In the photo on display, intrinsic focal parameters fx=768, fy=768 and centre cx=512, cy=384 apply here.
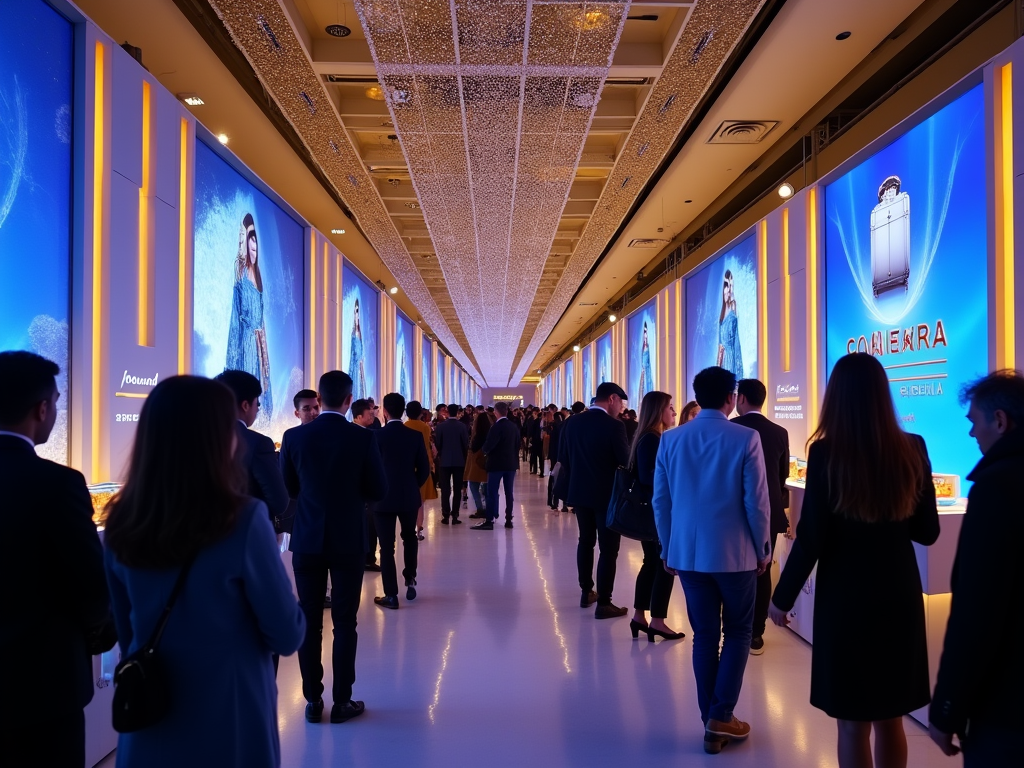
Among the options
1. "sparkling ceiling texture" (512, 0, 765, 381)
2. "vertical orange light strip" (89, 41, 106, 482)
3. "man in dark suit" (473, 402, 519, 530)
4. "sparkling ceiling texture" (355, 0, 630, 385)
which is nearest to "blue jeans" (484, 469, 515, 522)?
"man in dark suit" (473, 402, 519, 530)

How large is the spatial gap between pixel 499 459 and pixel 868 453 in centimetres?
745

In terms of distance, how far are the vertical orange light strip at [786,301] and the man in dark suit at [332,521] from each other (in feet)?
15.4

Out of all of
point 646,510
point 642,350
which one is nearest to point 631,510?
point 646,510

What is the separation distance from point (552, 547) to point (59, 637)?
6.83 metres

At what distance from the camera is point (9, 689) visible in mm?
1721

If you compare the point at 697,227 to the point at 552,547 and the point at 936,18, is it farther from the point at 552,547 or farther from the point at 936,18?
the point at 936,18

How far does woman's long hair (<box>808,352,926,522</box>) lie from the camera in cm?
232

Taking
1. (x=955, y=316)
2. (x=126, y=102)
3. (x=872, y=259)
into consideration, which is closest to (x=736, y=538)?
(x=955, y=316)

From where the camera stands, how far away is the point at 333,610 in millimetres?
3633

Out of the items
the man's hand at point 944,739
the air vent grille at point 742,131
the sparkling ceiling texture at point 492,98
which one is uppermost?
the air vent grille at point 742,131

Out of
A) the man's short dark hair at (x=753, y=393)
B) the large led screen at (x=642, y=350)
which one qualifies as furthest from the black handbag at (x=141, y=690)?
the large led screen at (x=642, y=350)

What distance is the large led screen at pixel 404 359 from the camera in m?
15.0

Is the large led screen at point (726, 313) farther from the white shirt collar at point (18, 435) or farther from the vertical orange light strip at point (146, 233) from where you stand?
the white shirt collar at point (18, 435)

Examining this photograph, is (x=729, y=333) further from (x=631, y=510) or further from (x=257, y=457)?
(x=257, y=457)
